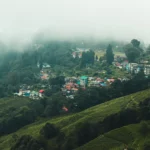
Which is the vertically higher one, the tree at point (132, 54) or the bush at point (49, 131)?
the tree at point (132, 54)

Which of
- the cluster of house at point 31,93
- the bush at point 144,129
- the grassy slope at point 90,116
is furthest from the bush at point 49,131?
the cluster of house at point 31,93

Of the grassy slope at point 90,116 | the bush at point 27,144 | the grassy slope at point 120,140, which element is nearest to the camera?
the grassy slope at point 120,140

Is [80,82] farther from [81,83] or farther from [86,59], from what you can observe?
[86,59]

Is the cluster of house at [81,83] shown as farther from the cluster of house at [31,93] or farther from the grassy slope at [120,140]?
the grassy slope at [120,140]

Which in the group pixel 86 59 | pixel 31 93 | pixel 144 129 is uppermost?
pixel 86 59

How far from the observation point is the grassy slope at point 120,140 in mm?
41938

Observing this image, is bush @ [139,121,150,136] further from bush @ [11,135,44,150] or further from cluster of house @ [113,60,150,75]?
cluster of house @ [113,60,150,75]

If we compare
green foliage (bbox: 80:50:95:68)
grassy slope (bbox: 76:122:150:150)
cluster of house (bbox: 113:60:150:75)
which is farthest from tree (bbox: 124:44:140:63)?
grassy slope (bbox: 76:122:150:150)

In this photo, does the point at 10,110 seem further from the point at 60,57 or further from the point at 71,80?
the point at 60,57

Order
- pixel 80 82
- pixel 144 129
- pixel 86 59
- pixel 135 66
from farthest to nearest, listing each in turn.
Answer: pixel 86 59 < pixel 135 66 < pixel 80 82 < pixel 144 129

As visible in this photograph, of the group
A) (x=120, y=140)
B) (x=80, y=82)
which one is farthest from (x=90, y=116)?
(x=80, y=82)

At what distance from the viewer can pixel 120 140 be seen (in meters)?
43.2

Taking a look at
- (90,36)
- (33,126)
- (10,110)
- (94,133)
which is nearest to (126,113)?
(94,133)

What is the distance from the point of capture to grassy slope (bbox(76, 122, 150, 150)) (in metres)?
41.9
